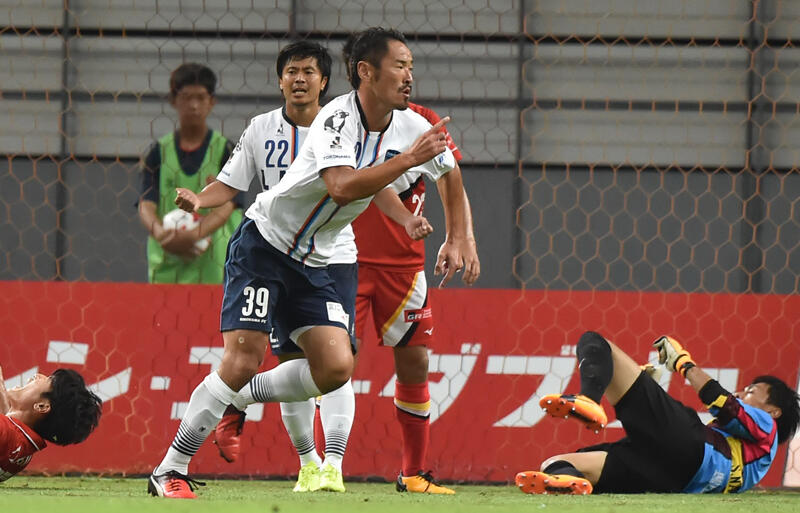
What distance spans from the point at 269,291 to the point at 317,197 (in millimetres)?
355

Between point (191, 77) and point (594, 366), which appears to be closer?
point (594, 366)

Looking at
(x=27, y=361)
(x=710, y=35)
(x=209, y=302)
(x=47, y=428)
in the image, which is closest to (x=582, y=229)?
(x=710, y=35)

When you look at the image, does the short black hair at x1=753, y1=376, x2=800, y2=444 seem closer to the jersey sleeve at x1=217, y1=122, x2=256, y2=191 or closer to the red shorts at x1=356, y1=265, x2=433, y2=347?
the red shorts at x1=356, y1=265, x2=433, y2=347

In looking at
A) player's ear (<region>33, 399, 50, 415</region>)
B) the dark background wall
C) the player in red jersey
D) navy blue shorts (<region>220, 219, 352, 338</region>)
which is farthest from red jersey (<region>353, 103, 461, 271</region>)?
the dark background wall

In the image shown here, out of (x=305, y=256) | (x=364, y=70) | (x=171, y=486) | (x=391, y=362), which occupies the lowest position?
(x=171, y=486)

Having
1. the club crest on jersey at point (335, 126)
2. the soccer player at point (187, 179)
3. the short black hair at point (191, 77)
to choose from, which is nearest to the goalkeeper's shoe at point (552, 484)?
the club crest on jersey at point (335, 126)

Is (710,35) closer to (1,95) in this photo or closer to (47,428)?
(1,95)

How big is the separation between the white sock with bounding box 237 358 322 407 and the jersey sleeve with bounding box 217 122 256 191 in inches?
32.5

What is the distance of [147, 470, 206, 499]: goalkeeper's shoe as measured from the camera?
399cm

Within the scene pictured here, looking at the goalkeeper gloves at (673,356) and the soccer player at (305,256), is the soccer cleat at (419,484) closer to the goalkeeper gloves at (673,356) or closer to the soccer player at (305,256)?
the soccer player at (305,256)

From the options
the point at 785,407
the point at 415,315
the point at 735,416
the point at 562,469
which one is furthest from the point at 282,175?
the point at 785,407

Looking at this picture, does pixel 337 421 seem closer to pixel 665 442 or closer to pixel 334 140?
pixel 665 442

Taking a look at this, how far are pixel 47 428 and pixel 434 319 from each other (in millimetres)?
1922

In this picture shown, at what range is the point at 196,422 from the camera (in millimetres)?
4102
